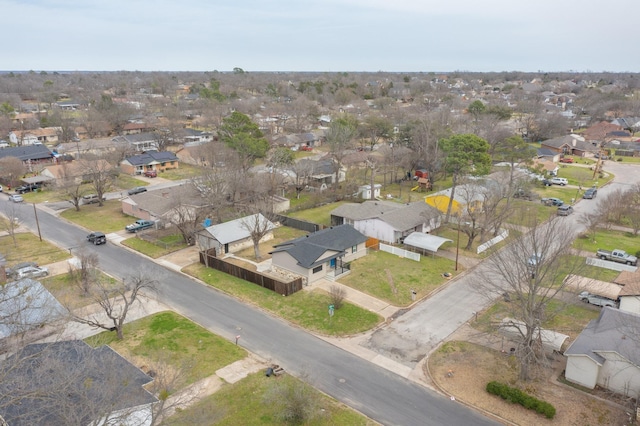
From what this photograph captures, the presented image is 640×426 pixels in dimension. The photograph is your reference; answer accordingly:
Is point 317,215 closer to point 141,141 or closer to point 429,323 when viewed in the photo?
point 429,323

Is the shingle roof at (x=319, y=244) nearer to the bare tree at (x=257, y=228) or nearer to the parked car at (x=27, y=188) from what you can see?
the bare tree at (x=257, y=228)

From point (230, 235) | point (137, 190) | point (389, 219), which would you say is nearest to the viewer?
point (230, 235)

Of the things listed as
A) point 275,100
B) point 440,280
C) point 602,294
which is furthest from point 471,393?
point 275,100

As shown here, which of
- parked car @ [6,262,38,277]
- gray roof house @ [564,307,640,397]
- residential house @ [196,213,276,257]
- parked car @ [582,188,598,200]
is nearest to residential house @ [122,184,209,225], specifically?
residential house @ [196,213,276,257]

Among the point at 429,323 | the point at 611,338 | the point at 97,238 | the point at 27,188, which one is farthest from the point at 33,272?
the point at 611,338

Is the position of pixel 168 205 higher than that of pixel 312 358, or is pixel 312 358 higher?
pixel 168 205

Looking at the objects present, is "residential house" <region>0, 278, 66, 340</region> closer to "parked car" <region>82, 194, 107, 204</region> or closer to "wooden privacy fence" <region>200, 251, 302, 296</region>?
"wooden privacy fence" <region>200, 251, 302, 296</region>

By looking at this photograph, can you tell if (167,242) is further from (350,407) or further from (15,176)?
(15,176)
